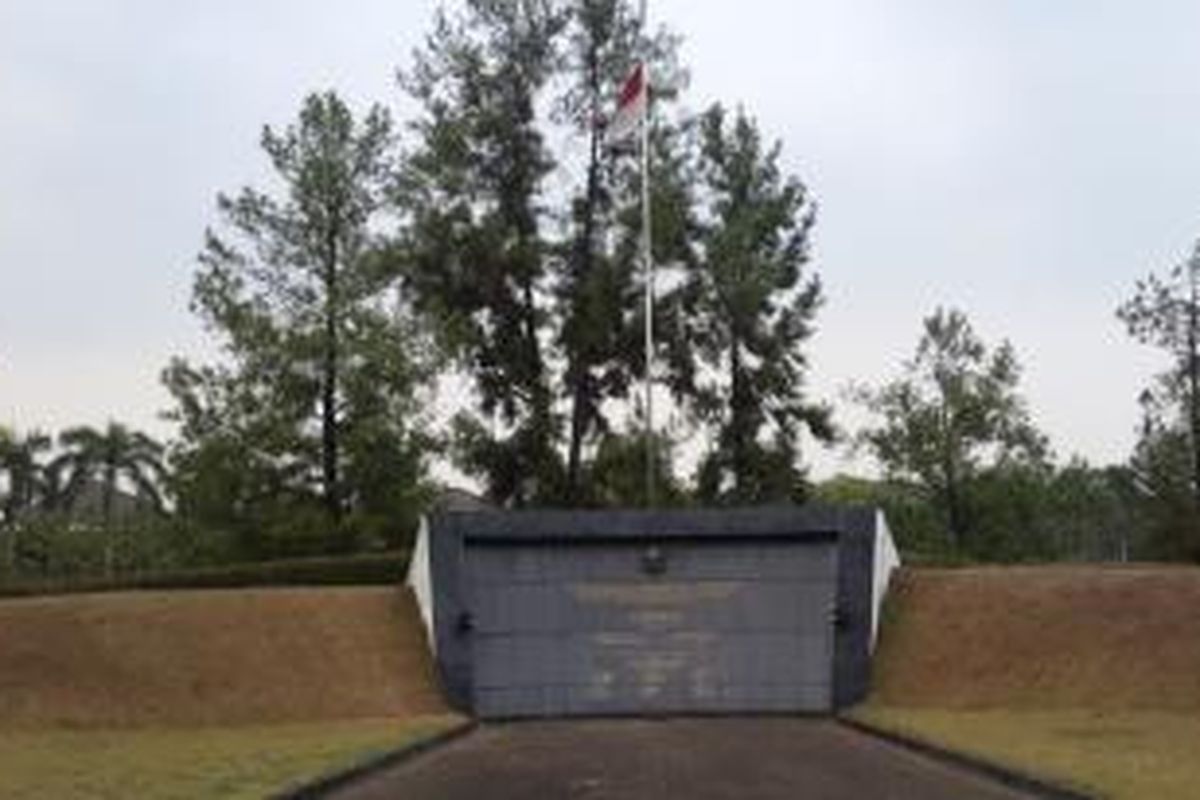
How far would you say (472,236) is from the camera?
54375mm

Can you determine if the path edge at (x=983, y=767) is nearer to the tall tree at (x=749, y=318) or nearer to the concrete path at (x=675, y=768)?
the concrete path at (x=675, y=768)

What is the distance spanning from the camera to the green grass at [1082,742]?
19500 mm

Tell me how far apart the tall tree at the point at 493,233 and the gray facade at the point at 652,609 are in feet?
53.8

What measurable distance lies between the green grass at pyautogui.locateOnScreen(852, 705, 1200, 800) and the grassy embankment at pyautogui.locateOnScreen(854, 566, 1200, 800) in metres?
0.04

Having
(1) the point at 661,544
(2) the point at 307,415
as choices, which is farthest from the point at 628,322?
(1) the point at 661,544

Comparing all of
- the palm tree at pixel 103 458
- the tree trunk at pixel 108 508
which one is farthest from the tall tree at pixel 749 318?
the palm tree at pixel 103 458

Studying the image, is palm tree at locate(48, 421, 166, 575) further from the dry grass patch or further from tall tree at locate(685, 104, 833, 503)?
the dry grass patch

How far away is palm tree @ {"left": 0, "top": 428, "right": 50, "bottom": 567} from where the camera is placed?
10234cm

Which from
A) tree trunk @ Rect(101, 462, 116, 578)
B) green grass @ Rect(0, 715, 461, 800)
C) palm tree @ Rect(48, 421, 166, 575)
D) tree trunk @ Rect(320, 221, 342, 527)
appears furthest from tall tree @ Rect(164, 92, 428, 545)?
palm tree @ Rect(48, 421, 166, 575)

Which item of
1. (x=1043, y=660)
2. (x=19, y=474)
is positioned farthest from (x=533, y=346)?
(x=19, y=474)

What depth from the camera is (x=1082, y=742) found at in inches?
972

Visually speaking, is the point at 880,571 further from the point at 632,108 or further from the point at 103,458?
the point at 103,458

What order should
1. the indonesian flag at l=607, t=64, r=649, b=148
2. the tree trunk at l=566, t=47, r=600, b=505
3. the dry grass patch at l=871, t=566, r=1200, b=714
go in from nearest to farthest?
1. the dry grass patch at l=871, t=566, r=1200, b=714
2. the indonesian flag at l=607, t=64, r=649, b=148
3. the tree trunk at l=566, t=47, r=600, b=505

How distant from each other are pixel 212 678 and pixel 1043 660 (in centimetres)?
1300
